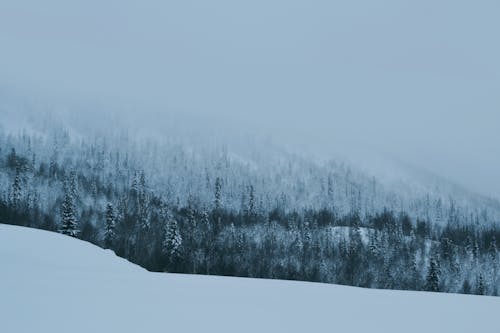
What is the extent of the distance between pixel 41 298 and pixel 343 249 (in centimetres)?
9097

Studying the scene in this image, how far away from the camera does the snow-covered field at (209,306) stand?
274 inches

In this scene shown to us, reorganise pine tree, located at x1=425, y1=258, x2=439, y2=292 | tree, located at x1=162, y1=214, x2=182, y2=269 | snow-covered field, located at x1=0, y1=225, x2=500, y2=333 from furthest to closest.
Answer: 1. tree, located at x1=162, y1=214, x2=182, y2=269
2. pine tree, located at x1=425, y1=258, x2=439, y2=292
3. snow-covered field, located at x1=0, y1=225, x2=500, y2=333

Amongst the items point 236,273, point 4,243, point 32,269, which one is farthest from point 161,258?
point 32,269

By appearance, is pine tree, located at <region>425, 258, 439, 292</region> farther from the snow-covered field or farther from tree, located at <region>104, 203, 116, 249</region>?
tree, located at <region>104, 203, 116, 249</region>

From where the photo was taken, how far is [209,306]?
8.12 meters

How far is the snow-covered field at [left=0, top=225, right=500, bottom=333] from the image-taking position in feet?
22.8

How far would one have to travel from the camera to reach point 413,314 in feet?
29.4

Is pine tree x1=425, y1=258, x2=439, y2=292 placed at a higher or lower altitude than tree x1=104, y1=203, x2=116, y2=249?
lower

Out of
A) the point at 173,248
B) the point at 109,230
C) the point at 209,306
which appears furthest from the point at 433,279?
the point at 209,306

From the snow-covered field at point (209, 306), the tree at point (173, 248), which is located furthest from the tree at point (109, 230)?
the snow-covered field at point (209, 306)

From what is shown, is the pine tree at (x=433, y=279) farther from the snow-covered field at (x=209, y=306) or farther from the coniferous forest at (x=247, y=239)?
the snow-covered field at (x=209, y=306)

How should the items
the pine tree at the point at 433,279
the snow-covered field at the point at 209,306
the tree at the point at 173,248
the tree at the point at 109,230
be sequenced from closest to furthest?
the snow-covered field at the point at 209,306 < the pine tree at the point at 433,279 < the tree at the point at 173,248 < the tree at the point at 109,230

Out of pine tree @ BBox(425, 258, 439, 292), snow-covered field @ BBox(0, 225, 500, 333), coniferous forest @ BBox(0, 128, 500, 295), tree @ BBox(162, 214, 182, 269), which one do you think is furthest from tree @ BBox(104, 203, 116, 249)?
snow-covered field @ BBox(0, 225, 500, 333)

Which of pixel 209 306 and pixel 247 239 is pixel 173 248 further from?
pixel 209 306
